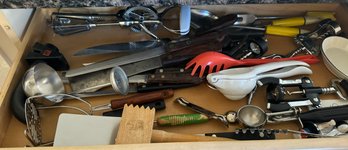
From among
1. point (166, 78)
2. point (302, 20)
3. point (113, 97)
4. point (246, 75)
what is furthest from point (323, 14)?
point (113, 97)

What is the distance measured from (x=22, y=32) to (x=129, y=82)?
263 mm

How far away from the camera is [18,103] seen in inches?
21.7

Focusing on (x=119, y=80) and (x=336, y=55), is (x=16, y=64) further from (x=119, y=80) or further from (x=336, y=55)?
(x=336, y=55)

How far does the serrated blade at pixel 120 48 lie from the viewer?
0.65m

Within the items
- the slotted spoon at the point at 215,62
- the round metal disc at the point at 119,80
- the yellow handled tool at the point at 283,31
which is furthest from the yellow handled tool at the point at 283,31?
the round metal disc at the point at 119,80

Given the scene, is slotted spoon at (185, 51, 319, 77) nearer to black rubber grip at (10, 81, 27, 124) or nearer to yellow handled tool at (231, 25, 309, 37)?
yellow handled tool at (231, 25, 309, 37)

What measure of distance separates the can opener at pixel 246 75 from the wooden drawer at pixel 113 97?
0.03 metres

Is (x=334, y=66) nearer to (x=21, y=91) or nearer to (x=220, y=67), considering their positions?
(x=220, y=67)

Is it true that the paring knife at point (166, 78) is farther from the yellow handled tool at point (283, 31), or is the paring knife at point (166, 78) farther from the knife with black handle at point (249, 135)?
the yellow handled tool at point (283, 31)

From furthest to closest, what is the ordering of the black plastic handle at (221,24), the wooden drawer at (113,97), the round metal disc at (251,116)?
1. the black plastic handle at (221,24)
2. the round metal disc at (251,116)
3. the wooden drawer at (113,97)

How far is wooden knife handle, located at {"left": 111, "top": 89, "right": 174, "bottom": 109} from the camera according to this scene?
0.57 meters

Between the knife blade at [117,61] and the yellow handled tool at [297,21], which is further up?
the yellow handled tool at [297,21]

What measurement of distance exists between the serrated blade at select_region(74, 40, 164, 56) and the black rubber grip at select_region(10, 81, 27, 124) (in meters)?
0.14

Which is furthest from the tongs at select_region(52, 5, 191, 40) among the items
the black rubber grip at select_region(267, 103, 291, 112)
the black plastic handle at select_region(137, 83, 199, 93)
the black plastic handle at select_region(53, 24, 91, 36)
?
the black rubber grip at select_region(267, 103, 291, 112)
